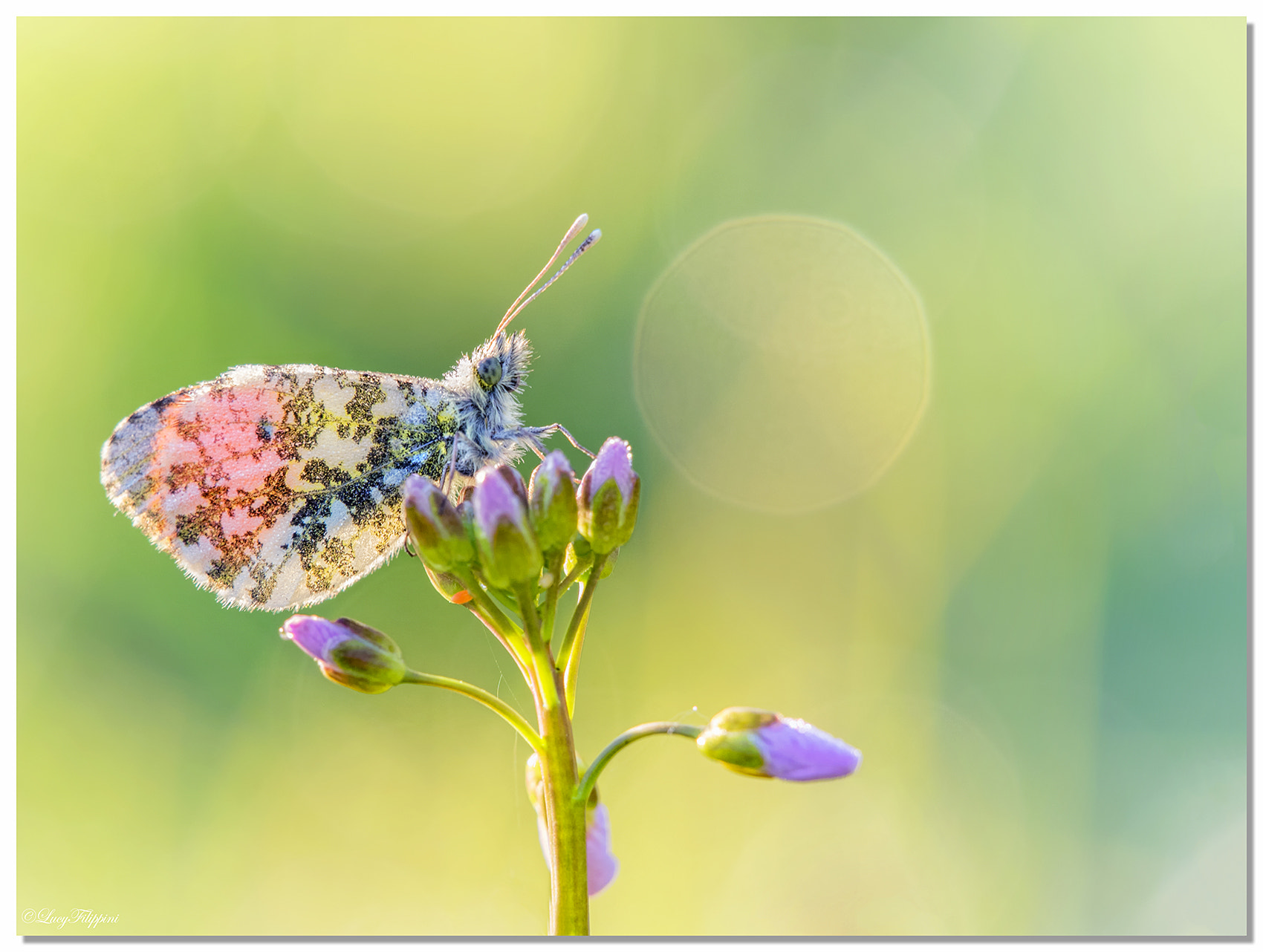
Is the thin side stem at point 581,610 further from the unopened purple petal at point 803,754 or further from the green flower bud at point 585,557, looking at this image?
the unopened purple petal at point 803,754

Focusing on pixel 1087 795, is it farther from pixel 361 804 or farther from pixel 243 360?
pixel 243 360

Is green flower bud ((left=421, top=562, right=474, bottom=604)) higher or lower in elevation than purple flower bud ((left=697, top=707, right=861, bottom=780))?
higher

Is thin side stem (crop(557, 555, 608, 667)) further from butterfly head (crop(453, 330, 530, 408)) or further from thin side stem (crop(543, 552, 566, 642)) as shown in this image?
butterfly head (crop(453, 330, 530, 408))

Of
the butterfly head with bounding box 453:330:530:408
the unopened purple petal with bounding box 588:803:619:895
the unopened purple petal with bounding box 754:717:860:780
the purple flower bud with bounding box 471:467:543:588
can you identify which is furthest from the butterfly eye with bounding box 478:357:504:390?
the unopened purple petal with bounding box 754:717:860:780

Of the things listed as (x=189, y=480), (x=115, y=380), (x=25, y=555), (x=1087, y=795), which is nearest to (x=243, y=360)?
(x=115, y=380)

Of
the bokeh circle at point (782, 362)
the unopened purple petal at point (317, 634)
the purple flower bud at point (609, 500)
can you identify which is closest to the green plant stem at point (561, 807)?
the purple flower bud at point (609, 500)

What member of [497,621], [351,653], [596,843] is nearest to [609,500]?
[497,621]
